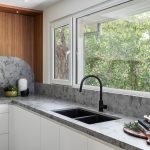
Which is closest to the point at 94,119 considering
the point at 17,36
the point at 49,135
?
the point at 49,135

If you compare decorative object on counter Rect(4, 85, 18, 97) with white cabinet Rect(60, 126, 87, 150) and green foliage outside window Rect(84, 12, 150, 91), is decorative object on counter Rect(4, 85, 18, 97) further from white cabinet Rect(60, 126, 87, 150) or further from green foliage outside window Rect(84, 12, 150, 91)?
white cabinet Rect(60, 126, 87, 150)

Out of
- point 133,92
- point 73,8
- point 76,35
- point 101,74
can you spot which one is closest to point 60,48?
point 76,35

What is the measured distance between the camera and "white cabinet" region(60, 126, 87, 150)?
1631 millimetres

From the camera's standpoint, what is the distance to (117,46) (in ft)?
7.86

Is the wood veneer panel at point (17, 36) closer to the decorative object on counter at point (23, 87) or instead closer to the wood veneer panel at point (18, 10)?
the wood veneer panel at point (18, 10)

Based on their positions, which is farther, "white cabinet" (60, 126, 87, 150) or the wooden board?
"white cabinet" (60, 126, 87, 150)

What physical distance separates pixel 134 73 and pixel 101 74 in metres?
0.48

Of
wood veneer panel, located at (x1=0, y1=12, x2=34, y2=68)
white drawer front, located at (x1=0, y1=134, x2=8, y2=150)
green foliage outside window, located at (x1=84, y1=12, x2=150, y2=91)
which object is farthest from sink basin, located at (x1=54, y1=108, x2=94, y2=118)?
wood veneer panel, located at (x1=0, y1=12, x2=34, y2=68)

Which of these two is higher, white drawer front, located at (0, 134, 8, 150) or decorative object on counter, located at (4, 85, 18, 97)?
decorative object on counter, located at (4, 85, 18, 97)

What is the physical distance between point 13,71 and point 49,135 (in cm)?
176

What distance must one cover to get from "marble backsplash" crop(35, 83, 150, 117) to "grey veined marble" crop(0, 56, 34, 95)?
56 cm

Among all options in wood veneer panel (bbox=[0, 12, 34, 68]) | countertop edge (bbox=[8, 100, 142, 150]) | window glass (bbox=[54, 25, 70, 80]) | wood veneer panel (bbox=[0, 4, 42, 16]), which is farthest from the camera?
wood veneer panel (bbox=[0, 12, 34, 68])

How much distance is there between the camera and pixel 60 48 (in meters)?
3.21

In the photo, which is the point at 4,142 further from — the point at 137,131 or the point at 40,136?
the point at 137,131
